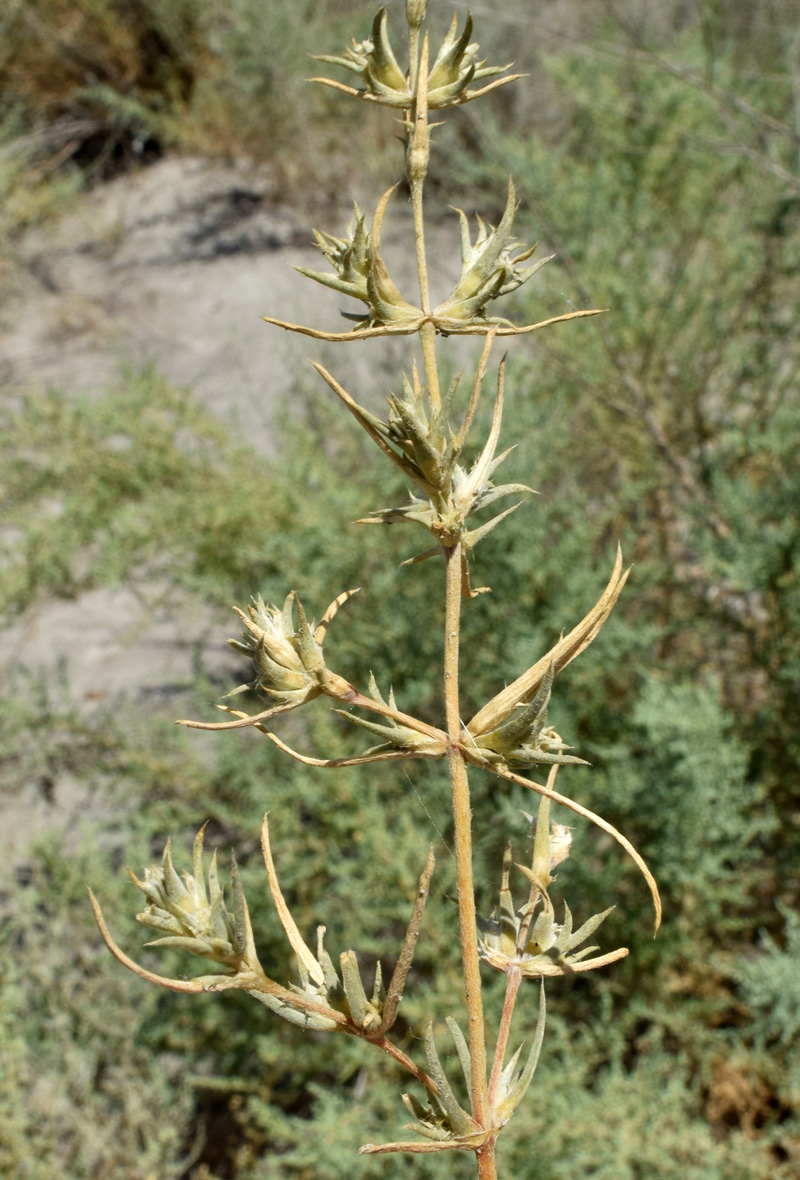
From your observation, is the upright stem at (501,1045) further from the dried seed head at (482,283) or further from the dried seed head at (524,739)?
the dried seed head at (482,283)

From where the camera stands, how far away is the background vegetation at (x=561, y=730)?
1967 mm

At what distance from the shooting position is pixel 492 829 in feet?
7.41

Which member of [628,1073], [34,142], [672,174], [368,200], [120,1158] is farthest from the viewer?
[34,142]

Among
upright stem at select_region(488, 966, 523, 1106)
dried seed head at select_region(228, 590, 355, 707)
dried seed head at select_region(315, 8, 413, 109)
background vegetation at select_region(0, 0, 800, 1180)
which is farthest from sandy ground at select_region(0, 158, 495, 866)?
upright stem at select_region(488, 966, 523, 1106)

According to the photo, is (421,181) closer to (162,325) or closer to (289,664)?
(289,664)

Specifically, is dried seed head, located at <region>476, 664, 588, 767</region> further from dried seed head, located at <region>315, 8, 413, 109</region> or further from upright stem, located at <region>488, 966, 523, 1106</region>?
dried seed head, located at <region>315, 8, 413, 109</region>

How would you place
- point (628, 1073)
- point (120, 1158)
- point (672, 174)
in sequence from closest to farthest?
point (120, 1158), point (628, 1073), point (672, 174)

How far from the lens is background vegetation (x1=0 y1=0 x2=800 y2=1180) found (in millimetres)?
1967

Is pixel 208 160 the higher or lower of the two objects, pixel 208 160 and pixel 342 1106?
the higher

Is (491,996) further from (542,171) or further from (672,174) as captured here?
(672,174)

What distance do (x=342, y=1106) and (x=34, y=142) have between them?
7102mm

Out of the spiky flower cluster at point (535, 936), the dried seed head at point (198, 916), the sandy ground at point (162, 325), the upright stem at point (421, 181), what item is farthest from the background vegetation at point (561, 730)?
the upright stem at point (421, 181)

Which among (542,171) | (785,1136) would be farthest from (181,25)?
(785,1136)

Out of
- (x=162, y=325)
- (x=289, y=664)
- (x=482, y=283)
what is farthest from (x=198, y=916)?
(x=162, y=325)
